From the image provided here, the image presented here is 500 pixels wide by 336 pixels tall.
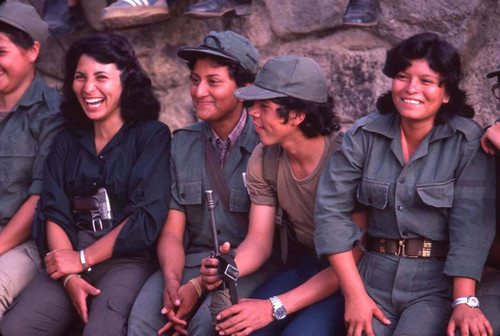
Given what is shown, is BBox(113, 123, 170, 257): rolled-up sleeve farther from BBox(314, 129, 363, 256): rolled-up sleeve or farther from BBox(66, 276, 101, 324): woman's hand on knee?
BBox(314, 129, 363, 256): rolled-up sleeve

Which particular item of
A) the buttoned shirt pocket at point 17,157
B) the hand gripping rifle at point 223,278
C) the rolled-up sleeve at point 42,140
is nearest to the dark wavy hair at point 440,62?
the hand gripping rifle at point 223,278

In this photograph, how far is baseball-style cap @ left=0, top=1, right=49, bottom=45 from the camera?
148 inches

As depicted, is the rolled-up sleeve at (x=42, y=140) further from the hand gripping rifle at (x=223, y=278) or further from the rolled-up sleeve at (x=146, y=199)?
the hand gripping rifle at (x=223, y=278)

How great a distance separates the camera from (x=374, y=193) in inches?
110

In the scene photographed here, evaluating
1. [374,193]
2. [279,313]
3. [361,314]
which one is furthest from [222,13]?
[361,314]

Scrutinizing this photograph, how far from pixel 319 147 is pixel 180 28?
55.4 inches

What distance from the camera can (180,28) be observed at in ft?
13.4

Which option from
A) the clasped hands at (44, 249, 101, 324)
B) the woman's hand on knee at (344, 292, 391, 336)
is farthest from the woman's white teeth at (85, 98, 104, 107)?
the woman's hand on knee at (344, 292, 391, 336)

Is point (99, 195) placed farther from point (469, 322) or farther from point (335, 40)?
point (469, 322)

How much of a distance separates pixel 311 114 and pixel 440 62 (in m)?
0.58

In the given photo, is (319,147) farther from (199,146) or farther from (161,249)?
(161,249)

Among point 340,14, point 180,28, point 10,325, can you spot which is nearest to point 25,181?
point 10,325

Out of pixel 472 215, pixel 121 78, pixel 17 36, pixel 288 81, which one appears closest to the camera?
pixel 472 215

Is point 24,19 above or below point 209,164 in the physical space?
above
